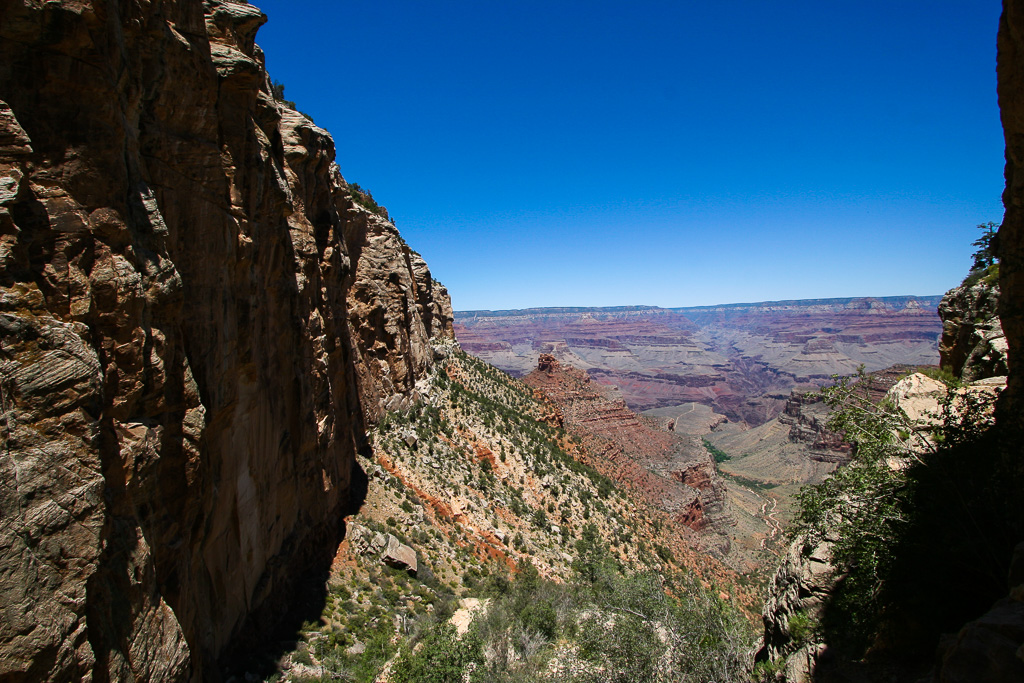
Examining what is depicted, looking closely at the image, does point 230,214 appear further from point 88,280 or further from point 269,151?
point 88,280

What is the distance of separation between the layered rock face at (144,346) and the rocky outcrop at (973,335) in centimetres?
1811

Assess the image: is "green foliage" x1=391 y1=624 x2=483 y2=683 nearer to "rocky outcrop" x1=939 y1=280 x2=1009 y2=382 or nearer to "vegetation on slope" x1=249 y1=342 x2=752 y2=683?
"vegetation on slope" x1=249 y1=342 x2=752 y2=683

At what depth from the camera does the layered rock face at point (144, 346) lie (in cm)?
545

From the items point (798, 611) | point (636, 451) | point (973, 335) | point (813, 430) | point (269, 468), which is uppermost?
point (973, 335)

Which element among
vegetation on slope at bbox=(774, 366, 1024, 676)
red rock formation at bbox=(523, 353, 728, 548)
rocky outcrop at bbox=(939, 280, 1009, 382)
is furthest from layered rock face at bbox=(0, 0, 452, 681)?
red rock formation at bbox=(523, 353, 728, 548)

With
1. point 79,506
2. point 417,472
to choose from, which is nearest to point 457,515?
point 417,472

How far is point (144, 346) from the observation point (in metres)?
7.50

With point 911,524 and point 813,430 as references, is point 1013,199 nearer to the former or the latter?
point 911,524

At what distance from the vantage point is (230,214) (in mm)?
10984

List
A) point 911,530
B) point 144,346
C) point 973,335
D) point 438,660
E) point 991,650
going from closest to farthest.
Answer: point 991,650 < point 144,346 < point 911,530 < point 438,660 < point 973,335

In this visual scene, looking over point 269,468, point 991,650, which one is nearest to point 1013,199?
point 991,650

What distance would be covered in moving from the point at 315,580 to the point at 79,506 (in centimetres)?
1241

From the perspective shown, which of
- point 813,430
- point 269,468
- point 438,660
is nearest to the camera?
point 438,660

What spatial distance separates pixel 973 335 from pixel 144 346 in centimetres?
2468
